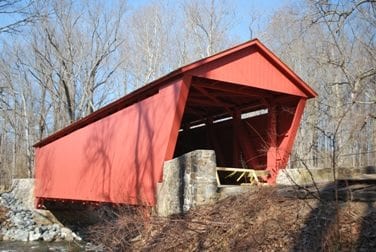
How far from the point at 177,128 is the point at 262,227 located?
368 centimetres

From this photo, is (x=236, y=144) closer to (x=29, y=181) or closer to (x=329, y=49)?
(x=29, y=181)

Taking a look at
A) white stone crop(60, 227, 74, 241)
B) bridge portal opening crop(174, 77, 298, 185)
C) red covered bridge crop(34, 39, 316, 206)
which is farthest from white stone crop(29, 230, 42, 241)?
bridge portal opening crop(174, 77, 298, 185)

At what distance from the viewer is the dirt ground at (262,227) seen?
438 centimetres

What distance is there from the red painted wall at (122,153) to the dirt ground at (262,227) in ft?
5.83

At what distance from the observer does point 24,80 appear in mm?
31016

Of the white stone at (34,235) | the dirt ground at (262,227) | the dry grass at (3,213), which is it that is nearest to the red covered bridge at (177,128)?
the dirt ground at (262,227)

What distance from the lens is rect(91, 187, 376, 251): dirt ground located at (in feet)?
14.4

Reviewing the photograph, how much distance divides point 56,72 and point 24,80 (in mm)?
5624

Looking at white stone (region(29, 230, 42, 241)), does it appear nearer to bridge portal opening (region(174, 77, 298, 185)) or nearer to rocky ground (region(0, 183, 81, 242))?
rocky ground (region(0, 183, 81, 242))

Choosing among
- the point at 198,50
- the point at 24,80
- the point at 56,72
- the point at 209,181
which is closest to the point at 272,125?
the point at 209,181

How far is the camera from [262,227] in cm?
514

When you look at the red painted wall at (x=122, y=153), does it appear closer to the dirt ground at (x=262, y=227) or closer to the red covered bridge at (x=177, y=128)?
the red covered bridge at (x=177, y=128)

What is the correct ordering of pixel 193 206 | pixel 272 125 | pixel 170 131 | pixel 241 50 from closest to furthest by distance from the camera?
1. pixel 193 206
2. pixel 170 131
3. pixel 241 50
4. pixel 272 125

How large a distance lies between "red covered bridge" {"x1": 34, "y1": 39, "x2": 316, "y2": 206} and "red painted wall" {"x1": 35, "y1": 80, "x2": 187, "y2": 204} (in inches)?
0.8
